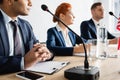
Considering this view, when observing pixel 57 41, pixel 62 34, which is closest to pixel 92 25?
pixel 62 34

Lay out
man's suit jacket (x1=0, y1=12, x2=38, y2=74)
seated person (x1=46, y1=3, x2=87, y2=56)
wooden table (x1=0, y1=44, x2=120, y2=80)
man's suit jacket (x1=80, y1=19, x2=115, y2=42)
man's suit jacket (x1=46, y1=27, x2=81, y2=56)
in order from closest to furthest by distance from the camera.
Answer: wooden table (x1=0, y1=44, x2=120, y2=80) → man's suit jacket (x1=0, y1=12, x2=38, y2=74) → man's suit jacket (x1=46, y1=27, x2=81, y2=56) → seated person (x1=46, y1=3, x2=87, y2=56) → man's suit jacket (x1=80, y1=19, x2=115, y2=42)

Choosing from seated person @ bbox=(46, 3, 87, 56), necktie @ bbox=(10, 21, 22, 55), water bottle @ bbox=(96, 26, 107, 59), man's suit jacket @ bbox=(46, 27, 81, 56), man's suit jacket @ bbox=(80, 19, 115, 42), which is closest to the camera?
necktie @ bbox=(10, 21, 22, 55)

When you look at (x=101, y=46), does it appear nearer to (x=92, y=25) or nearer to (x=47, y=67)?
(x=47, y=67)

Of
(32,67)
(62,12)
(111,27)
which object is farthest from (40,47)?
(111,27)

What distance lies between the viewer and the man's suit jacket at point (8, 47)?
1255mm

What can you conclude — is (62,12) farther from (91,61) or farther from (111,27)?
(111,27)

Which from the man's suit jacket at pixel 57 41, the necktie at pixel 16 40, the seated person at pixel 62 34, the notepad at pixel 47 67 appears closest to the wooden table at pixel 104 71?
the notepad at pixel 47 67

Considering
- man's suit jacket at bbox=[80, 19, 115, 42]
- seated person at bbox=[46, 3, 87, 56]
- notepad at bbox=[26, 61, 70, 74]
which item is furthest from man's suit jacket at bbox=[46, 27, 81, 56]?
man's suit jacket at bbox=[80, 19, 115, 42]

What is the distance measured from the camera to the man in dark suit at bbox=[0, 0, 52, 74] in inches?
50.2

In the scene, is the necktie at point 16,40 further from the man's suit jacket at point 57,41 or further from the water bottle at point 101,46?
the water bottle at point 101,46

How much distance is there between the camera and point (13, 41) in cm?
155

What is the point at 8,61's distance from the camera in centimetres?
127

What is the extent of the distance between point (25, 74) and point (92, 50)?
0.70 m

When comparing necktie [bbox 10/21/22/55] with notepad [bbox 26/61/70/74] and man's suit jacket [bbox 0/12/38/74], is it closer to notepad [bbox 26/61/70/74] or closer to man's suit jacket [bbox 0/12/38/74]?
man's suit jacket [bbox 0/12/38/74]
